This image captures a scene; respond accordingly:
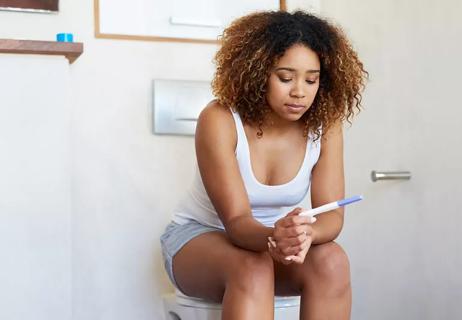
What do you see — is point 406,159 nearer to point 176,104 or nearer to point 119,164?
point 176,104

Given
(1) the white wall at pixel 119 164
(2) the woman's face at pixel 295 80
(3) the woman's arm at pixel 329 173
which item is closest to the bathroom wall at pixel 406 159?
(1) the white wall at pixel 119 164

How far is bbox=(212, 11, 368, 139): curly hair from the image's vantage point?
1.55m

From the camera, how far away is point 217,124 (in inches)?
61.8


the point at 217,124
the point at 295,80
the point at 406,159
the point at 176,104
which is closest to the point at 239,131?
the point at 217,124

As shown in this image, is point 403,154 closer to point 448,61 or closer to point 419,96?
point 419,96

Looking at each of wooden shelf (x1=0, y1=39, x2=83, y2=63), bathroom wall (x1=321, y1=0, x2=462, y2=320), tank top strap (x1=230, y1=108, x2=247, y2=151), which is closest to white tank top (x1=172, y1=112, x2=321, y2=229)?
tank top strap (x1=230, y1=108, x2=247, y2=151)

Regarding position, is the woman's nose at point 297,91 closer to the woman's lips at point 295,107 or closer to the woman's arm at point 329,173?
the woman's lips at point 295,107

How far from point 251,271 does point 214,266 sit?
109 mm

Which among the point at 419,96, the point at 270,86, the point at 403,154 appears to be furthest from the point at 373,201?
the point at 270,86

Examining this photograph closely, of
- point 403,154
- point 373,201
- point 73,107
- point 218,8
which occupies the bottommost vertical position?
point 373,201

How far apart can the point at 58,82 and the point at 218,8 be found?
0.65 metres

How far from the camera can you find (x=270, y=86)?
1562 mm

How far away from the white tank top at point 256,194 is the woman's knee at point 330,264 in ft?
0.60

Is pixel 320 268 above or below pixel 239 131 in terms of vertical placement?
below
